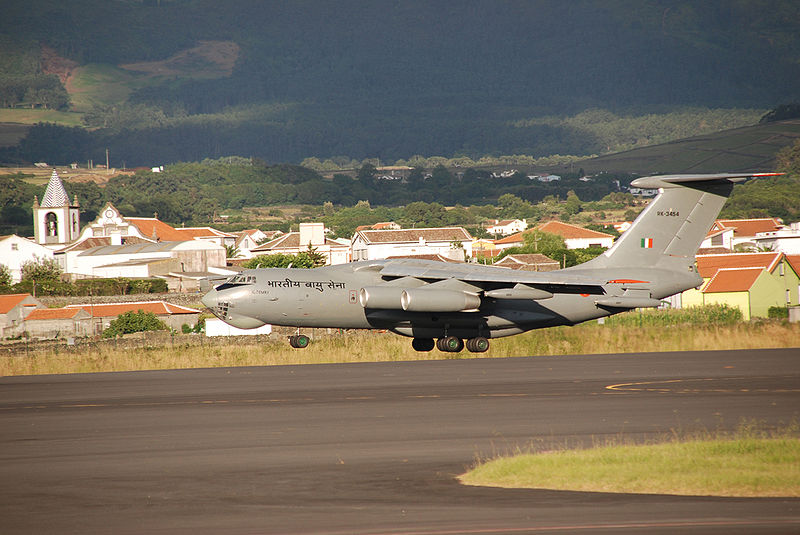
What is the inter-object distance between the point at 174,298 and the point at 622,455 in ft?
226

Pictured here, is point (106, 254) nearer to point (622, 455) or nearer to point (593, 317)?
point (593, 317)

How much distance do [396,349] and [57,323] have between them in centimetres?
4102

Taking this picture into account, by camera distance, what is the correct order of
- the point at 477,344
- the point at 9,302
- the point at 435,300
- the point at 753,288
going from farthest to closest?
the point at 9,302 → the point at 753,288 → the point at 477,344 → the point at 435,300

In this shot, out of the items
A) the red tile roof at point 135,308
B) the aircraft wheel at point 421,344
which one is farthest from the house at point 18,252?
the aircraft wheel at point 421,344

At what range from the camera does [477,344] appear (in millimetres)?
31938

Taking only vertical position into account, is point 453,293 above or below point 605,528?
above

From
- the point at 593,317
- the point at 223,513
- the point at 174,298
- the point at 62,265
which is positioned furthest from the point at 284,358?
the point at 62,265

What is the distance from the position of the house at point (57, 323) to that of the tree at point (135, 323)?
3316 mm

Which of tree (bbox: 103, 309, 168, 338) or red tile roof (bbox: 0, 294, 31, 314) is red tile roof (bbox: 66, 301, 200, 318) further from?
red tile roof (bbox: 0, 294, 31, 314)

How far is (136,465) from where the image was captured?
15.6m

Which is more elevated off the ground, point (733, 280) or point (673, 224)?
point (673, 224)

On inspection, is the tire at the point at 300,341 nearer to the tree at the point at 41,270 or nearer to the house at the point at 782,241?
the house at the point at 782,241

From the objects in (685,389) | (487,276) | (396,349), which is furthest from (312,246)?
(685,389)

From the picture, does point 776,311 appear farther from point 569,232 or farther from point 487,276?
point 569,232
